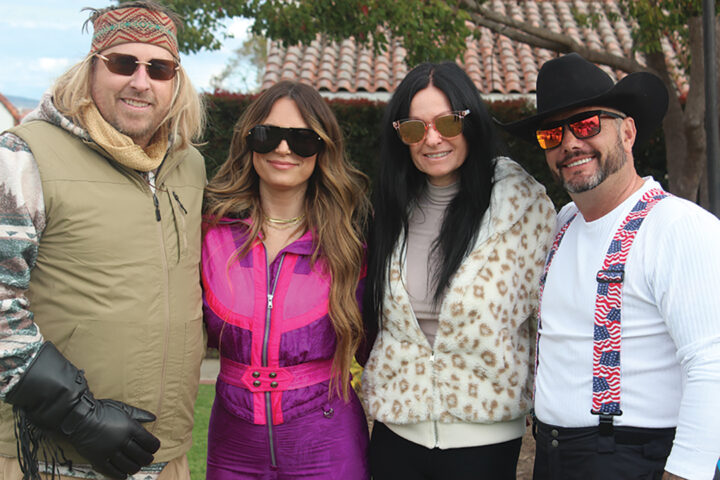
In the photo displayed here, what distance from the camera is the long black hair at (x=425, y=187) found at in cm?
264

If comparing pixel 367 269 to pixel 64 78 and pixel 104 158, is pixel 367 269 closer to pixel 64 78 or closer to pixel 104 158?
pixel 104 158

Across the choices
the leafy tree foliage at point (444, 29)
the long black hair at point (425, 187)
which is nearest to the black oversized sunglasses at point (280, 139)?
the long black hair at point (425, 187)

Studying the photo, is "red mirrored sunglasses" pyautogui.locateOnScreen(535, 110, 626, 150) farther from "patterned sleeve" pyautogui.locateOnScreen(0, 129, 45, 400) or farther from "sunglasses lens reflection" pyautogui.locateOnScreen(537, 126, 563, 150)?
"patterned sleeve" pyautogui.locateOnScreen(0, 129, 45, 400)

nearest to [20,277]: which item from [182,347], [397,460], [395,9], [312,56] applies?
[182,347]

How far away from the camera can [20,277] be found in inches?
78.9

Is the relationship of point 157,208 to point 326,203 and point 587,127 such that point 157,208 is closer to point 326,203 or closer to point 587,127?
point 326,203

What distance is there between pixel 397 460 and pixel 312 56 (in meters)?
11.8

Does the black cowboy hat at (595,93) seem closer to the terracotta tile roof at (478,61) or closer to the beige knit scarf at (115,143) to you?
the beige knit scarf at (115,143)

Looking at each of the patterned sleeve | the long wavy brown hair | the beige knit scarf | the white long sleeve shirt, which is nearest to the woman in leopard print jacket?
the long wavy brown hair

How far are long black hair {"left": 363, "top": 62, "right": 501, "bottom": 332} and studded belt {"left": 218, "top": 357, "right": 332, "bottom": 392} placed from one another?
1.18ft

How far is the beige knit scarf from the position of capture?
A: 2.23m

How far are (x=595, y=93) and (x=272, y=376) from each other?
1.65m

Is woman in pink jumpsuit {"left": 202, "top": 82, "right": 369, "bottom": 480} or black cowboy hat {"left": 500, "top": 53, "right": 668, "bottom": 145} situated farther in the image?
woman in pink jumpsuit {"left": 202, "top": 82, "right": 369, "bottom": 480}

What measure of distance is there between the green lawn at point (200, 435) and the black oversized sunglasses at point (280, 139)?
9.04 ft
